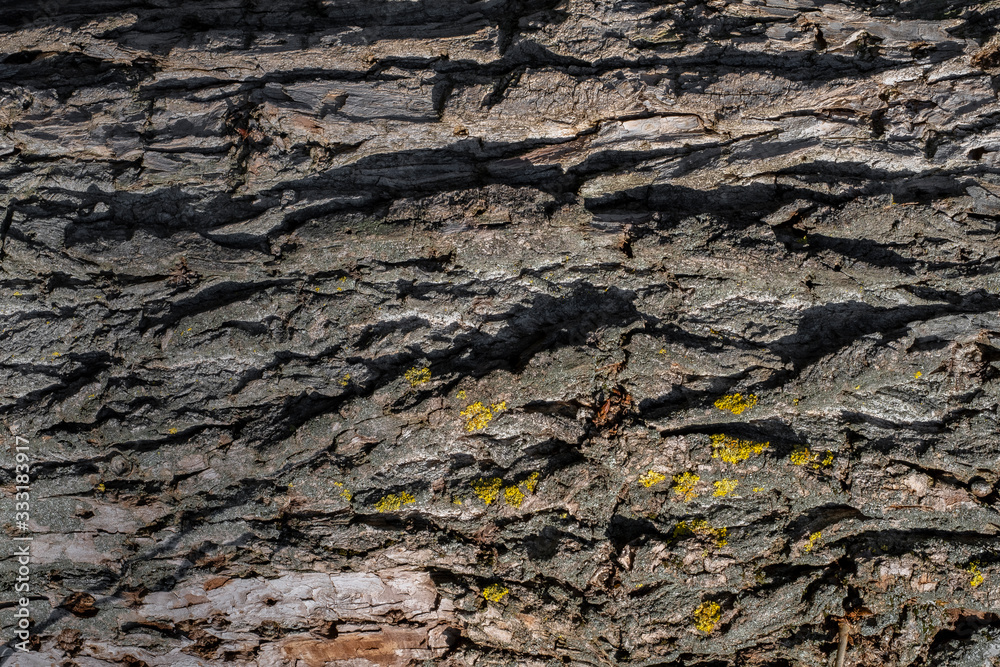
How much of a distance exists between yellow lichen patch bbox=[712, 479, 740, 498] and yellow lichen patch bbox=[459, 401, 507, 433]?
2.74 m

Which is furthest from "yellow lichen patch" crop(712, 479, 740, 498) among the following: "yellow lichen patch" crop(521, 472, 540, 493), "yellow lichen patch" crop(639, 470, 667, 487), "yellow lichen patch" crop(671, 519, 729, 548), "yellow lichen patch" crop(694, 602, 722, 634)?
"yellow lichen patch" crop(521, 472, 540, 493)

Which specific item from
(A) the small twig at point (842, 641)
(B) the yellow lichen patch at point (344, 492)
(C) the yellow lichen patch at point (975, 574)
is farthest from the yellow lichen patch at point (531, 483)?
(C) the yellow lichen patch at point (975, 574)

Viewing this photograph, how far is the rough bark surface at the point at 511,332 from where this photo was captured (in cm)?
667

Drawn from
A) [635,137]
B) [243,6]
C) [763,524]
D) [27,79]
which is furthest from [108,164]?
[763,524]

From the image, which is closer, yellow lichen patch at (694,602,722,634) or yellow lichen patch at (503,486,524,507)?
yellow lichen patch at (694,602,722,634)

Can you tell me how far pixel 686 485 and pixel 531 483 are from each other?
189cm

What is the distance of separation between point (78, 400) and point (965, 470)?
35.7 ft

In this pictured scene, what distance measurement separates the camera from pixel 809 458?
6699 mm

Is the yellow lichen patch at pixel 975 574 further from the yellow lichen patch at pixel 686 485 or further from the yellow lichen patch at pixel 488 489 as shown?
the yellow lichen patch at pixel 488 489

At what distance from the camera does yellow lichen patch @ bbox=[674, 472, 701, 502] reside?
270 inches

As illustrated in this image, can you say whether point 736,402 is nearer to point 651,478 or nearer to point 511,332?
point 651,478

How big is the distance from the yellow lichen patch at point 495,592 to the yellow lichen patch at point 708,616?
7.84ft

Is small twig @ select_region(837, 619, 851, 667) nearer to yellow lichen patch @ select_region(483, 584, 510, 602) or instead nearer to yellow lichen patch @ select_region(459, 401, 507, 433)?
yellow lichen patch @ select_region(483, 584, 510, 602)

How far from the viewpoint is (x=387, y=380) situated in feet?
23.4
